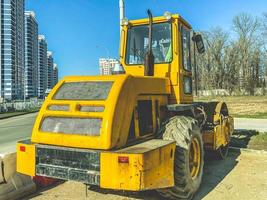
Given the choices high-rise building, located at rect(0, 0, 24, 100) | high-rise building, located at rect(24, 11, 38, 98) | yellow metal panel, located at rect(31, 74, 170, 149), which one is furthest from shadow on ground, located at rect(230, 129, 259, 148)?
high-rise building, located at rect(24, 11, 38, 98)

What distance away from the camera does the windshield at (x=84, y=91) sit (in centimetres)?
598

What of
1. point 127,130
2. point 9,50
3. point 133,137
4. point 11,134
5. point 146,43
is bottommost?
point 11,134

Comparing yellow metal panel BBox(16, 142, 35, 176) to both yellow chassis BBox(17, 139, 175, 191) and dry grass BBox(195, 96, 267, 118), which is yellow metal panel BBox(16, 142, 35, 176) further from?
dry grass BBox(195, 96, 267, 118)

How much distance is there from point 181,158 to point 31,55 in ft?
320

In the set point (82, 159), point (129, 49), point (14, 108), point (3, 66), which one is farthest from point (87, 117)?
point (3, 66)

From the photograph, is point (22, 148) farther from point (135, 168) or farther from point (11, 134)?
point (11, 134)

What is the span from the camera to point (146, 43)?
26.5 ft

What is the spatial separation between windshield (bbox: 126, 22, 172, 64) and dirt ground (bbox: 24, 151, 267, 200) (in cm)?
257

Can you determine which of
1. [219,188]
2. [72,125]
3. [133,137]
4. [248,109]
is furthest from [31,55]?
[72,125]

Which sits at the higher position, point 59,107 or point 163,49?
point 163,49

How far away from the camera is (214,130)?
29.2 ft

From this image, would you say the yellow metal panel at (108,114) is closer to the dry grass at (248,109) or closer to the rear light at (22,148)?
the rear light at (22,148)

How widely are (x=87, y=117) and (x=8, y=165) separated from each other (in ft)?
6.68

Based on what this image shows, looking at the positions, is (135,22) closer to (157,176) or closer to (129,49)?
(129,49)
